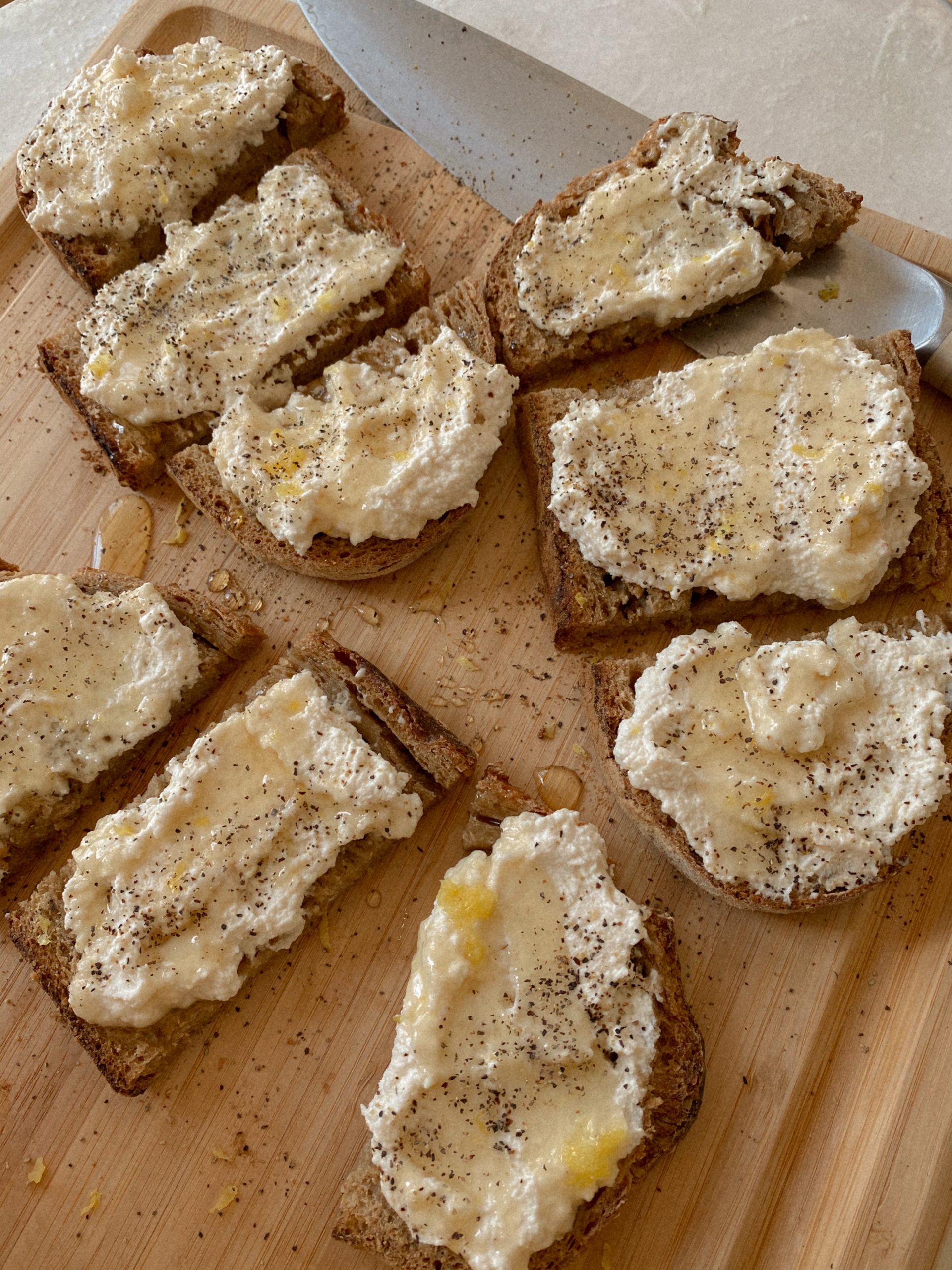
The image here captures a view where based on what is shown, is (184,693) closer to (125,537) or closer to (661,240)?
(125,537)

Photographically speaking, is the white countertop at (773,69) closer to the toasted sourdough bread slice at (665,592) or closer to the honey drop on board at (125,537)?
the toasted sourdough bread slice at (665,592)

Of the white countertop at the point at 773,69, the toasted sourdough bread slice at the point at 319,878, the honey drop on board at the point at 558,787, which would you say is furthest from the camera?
the white countertop at the point at 773,69

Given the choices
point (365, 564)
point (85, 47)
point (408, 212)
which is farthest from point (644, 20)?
point (365, 564)

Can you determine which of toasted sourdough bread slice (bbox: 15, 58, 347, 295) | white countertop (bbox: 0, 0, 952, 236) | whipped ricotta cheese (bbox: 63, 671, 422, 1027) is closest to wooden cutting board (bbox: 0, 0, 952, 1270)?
whipped ricotta cheese (bbox: 63, 671, 422, 1027)

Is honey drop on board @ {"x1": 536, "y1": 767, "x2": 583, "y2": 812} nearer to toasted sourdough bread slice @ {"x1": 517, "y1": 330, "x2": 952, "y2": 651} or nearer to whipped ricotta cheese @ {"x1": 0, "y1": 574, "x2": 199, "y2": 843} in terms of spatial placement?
toasted sourdough bread slice @ {"x1": 517, "y1": 330, "x2": 952, "y2": 651}

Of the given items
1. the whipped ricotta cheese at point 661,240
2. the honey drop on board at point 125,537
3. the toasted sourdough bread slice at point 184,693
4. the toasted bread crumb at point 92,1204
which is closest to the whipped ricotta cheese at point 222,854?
the toasted sourdough bread slice at point 184,693

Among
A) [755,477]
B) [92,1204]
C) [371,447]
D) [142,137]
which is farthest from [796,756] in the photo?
[142,137]
